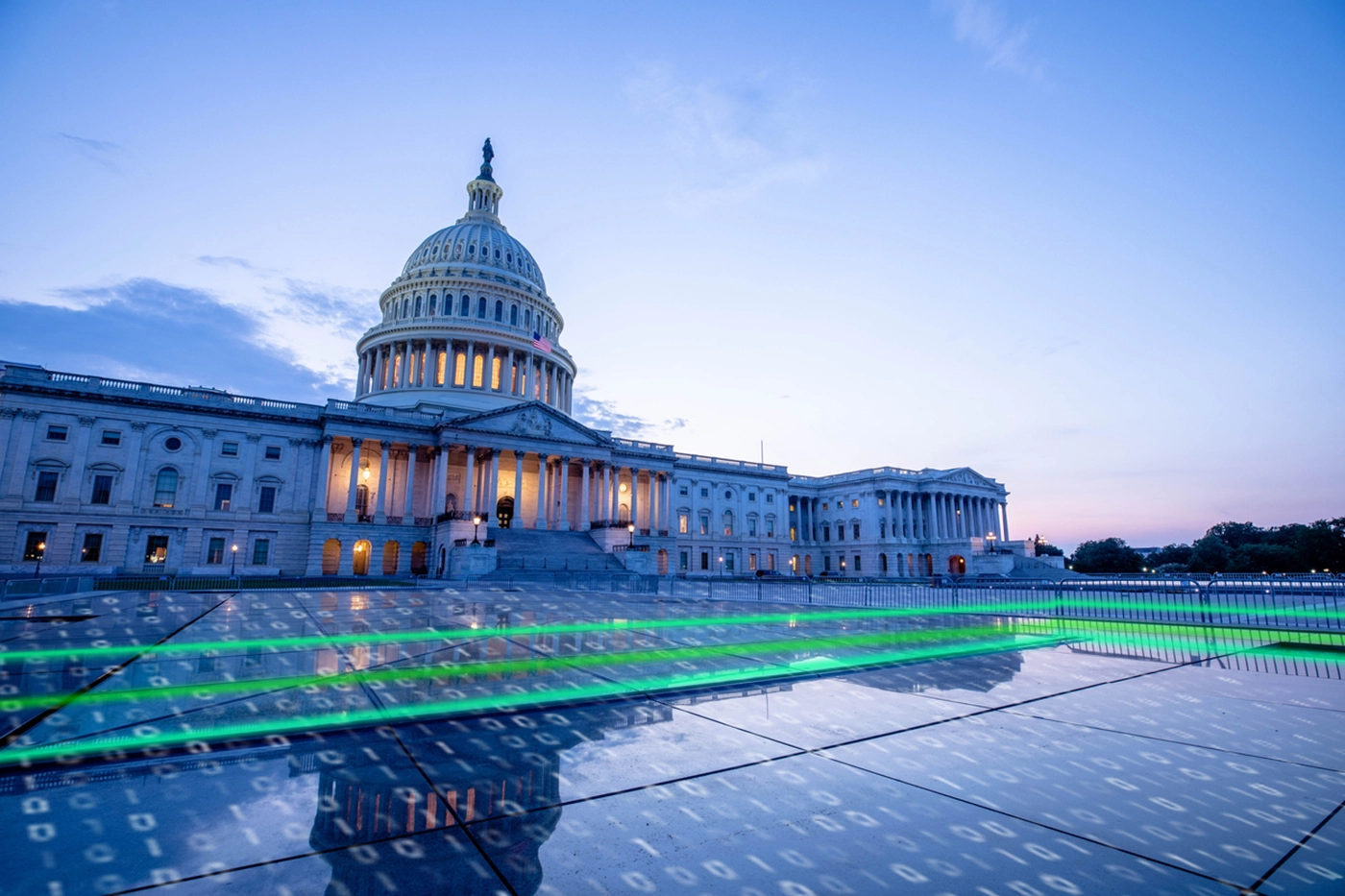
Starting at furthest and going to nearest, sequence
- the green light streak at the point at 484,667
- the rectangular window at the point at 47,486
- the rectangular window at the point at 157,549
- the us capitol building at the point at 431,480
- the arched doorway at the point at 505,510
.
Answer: the arched doorway at the point at 505,510
the rectangular window at the point at 157,549
the us capitol building at the point at 431,480
the rectangular window at the point at 47,486
the green light streak at the point at 484,667

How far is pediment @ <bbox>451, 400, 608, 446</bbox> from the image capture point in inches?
2416

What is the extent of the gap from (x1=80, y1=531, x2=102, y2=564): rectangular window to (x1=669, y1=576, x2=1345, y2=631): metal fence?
44.9m

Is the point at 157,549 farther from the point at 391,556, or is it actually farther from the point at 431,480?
the point at 431,480

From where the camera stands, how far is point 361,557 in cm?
5809

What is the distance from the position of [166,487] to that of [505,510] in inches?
1128

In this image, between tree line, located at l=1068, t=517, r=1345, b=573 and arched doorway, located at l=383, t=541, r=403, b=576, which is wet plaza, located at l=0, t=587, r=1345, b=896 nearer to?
arched doorway, located at l=383, t=541, r=403, b=576

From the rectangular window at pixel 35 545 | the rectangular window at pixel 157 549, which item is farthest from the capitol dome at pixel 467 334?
the rectangular window at pixel 35 545

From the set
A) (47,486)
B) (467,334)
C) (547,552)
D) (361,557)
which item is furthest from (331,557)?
(467,334)

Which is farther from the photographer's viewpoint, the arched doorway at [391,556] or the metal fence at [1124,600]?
the arched doorway at [391,556]

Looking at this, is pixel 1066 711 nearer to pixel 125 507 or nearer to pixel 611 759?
pixel 611 759

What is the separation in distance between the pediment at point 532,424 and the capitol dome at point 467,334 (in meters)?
3.39

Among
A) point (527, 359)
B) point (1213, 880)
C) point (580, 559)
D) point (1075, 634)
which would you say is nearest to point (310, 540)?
point (580, 559)

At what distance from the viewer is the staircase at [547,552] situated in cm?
5159

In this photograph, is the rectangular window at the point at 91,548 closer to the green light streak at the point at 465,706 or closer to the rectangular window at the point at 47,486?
→ the rectangular window at the point at 47,486
